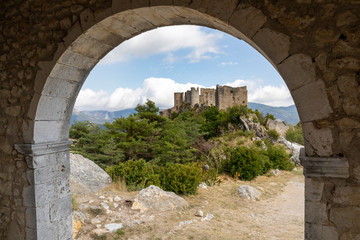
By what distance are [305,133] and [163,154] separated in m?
7.61

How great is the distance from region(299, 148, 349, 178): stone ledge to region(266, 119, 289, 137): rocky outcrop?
14.2 m

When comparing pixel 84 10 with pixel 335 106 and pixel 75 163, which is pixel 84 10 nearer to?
pixel 335 106

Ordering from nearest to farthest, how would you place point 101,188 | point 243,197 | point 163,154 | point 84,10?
point 84,10
point 101,188
point 243,197
point 163,154

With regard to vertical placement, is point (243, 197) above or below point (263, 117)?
below

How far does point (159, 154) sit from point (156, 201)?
4.62 meters

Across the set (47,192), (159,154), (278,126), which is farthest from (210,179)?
(278,126)

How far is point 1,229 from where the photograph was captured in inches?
106

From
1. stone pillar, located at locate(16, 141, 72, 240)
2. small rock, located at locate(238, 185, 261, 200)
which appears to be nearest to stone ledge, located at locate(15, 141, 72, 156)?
stone pillar, located at locate(16, 141, 72, 240)

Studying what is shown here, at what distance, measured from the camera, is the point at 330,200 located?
1528mm

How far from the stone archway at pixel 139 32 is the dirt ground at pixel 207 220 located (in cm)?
118

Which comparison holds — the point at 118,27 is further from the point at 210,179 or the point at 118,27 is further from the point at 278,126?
the point at 278,126

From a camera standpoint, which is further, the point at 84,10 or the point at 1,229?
the point at 1,229

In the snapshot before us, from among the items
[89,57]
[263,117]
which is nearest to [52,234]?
[89,57]

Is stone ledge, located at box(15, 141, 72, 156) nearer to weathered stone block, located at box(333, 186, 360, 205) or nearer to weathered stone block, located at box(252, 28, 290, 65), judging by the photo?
weathered stone block, located at box(252, 28, 290, 65)
